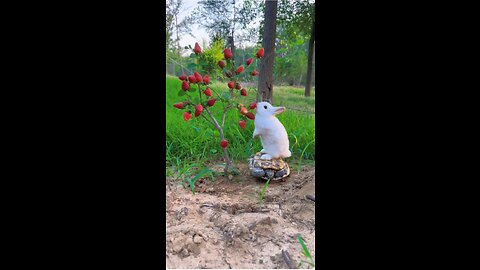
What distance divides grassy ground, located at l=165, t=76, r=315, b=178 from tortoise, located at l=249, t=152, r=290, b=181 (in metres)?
0.24

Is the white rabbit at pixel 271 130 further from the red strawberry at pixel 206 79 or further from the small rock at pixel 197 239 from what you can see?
the small rock at pixel 197 239

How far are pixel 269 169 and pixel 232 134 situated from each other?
17.4 inches

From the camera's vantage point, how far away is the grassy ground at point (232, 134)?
1.87m

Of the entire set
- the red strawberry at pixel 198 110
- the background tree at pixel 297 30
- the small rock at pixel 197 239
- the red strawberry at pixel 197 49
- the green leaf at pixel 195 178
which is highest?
the background tree at pixel 297 30

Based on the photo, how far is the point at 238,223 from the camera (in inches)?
49.6

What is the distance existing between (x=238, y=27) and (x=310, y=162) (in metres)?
Result: 0.77

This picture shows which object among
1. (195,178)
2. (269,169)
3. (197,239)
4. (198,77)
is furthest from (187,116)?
(197,239)

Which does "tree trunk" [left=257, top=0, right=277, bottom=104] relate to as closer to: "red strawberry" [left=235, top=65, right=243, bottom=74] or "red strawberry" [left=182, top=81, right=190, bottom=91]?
"red strawberry" [left=235, top=65, right=243, bottom=74]

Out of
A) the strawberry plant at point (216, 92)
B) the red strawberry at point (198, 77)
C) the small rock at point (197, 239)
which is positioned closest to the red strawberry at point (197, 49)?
the strawberry plant at point (216, 92)

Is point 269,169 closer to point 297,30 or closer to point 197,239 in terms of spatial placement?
point 197,239

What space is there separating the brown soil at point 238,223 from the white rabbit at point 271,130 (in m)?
0.15

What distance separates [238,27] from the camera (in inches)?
68.4
